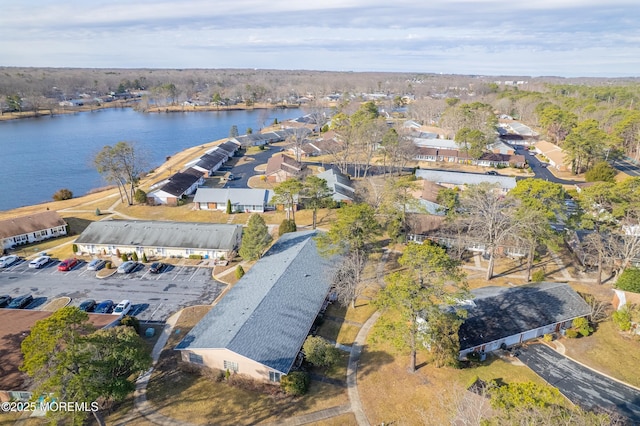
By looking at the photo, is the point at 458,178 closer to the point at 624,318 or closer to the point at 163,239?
the point at 624,318

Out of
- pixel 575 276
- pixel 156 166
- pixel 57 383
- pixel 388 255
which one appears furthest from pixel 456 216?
pixel 156 166

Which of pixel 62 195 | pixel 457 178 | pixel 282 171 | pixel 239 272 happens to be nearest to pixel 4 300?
pixel 239 272

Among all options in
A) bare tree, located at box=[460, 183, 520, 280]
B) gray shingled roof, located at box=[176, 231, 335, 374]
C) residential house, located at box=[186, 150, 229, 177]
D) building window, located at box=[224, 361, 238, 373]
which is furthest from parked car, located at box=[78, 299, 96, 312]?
residential house, located at box=[186, 150, 229, 177]

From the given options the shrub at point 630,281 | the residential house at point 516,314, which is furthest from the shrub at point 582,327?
the shrub at point 630,281

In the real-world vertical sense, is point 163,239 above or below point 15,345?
above

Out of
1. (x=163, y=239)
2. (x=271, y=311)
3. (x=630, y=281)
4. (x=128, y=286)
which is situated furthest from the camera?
(x=163, y=239)

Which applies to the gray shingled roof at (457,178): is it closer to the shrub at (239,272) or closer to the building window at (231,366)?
the shrub at (239,272)

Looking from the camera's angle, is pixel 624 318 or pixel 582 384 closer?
pixel 582 384
